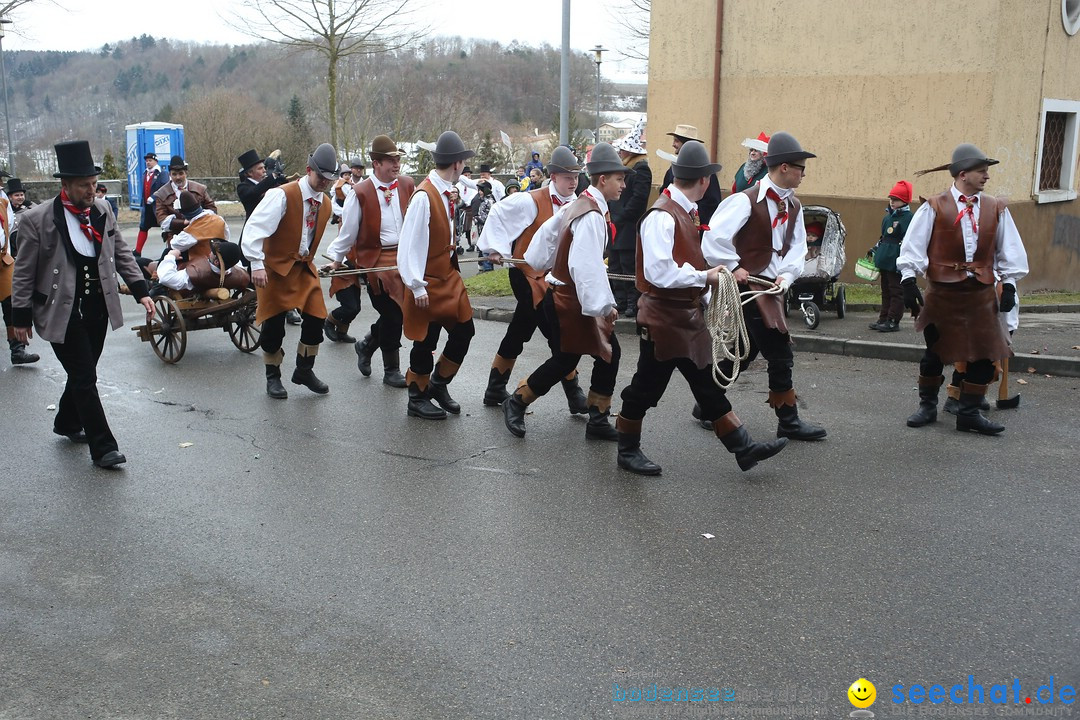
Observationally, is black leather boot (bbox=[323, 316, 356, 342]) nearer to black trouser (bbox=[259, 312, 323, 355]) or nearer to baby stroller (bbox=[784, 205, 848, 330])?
black trouser (bbox=[259, 312, 323, 355])

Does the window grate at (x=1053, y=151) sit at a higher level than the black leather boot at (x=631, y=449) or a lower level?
higher

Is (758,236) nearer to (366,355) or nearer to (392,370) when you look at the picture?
(392,370)

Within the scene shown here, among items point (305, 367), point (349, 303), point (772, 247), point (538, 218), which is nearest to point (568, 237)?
point (538, 218)

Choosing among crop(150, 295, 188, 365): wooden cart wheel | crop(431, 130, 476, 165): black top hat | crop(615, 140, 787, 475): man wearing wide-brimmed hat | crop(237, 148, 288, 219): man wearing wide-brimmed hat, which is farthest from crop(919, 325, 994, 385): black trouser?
crop(237, 148, 288, 219): man wearing wide-brimmed hat

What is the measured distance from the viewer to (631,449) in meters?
6.37

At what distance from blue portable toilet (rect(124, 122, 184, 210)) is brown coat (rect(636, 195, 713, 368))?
25.6 meters

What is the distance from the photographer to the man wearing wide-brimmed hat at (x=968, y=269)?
23.2 ft

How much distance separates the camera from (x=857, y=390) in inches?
337

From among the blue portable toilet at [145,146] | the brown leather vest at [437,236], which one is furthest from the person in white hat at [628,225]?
the blue portable toilet at [145,146]

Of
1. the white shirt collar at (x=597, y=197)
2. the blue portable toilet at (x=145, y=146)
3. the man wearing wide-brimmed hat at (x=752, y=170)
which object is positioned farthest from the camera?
the blue portable toilet at (x=145, y=146)

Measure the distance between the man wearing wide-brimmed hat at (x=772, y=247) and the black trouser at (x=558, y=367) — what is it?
→ 0.95m

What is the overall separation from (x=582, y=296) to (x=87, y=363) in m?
3.06

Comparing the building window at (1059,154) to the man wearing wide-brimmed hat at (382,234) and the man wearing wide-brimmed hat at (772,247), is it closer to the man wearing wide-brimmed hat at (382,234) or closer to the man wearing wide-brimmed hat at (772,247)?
the man wearing wide-brimmed hat at (772,247)

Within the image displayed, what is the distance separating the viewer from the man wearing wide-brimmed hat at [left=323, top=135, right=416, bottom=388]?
8430mm
